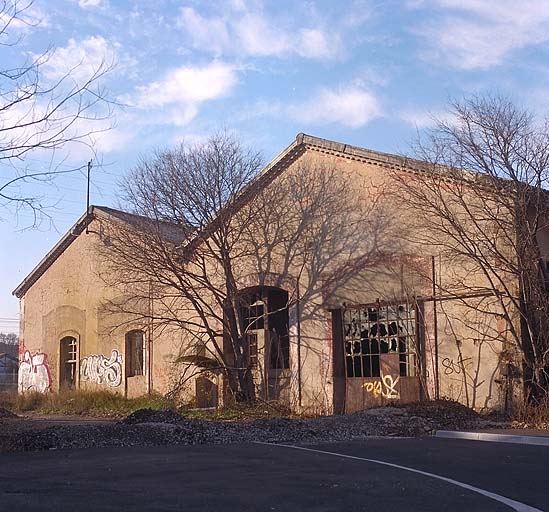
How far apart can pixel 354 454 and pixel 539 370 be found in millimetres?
7534

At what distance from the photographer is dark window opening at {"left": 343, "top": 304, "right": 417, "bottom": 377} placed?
71.2 ft

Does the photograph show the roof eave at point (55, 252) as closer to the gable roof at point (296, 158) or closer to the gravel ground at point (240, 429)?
the gable roof at point (296, 158)

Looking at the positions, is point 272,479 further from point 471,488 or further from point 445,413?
point 445,413

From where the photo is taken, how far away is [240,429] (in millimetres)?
17359

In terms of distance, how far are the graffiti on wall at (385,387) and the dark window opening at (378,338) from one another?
0.25m

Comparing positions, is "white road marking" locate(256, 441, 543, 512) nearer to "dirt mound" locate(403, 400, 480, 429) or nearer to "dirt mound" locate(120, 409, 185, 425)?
"dirt mound" locate(403, 400, 480, 429)

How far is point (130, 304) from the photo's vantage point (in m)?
30.4

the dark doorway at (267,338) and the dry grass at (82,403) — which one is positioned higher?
the dark doorway at (267,338)

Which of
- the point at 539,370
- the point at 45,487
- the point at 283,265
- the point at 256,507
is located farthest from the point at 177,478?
the point at 283,265

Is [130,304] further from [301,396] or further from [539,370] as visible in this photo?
[539,370]

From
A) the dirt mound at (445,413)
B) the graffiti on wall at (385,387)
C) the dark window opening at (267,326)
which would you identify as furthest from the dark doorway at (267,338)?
the dirt mound at (445,413)

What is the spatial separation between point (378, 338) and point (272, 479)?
43.5ft

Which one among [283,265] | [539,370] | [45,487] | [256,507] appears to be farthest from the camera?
[283,265]

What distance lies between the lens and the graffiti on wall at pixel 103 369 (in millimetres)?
31781
